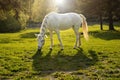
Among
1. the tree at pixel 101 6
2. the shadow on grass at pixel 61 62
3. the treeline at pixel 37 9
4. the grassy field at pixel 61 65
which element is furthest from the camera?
the tree at pixel 101 6

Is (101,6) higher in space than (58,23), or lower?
lower

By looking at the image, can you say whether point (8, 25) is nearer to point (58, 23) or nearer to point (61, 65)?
point (58, 23)

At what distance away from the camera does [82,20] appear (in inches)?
807

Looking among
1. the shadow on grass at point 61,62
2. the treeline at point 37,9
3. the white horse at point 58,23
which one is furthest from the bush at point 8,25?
the shadow on grass at point 61,62

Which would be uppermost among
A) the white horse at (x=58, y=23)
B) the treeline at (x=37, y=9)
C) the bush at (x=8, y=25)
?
the white horse at (x=58, y=23)

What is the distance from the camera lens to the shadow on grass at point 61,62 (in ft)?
44.0

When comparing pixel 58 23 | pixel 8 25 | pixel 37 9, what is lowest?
pixel 8 25

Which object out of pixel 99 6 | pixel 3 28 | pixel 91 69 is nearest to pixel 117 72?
pixel 91 69

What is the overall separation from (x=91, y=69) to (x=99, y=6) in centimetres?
3278

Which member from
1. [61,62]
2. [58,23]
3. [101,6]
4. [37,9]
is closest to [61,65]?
[61,62]

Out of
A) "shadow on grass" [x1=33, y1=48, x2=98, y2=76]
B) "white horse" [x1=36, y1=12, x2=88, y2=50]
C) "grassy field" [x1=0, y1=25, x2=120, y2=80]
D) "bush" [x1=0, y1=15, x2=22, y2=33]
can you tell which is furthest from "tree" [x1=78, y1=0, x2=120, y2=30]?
"shadow on grass" [x1=33, y1=48, x2=98, y2=76]

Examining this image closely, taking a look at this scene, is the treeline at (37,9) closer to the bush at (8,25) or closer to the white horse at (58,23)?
→ the bush at (8,25)

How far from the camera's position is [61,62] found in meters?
14.8

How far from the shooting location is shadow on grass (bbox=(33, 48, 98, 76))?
13422 millimetres
